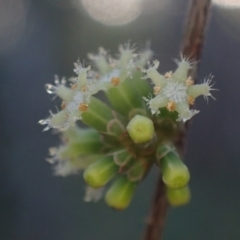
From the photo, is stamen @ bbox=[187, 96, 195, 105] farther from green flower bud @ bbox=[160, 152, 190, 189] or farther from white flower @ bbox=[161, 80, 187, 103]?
green flower bud @ bbox=[160, 152, 190, 189]

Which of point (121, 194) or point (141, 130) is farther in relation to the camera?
point (121, 194)

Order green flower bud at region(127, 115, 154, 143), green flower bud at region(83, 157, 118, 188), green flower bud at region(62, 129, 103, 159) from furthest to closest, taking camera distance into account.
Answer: green flower bud at region(62, 129, 103, 159) → green flower bud at region(83, 157, 118, 188) → green flower bud at region(127, 115, 154, 143)

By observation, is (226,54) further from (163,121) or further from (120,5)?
(163,121)

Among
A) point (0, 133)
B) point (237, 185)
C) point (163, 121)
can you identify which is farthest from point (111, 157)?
point (0, 133)

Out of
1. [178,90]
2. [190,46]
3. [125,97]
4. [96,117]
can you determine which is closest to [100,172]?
[96,117]

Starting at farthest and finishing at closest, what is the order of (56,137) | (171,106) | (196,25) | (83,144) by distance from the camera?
(56,137) → (83,144) → (171,106) → (196,25)

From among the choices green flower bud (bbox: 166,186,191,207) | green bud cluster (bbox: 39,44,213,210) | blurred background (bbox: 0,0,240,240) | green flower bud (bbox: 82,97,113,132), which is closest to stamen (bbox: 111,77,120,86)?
green bud cluster (bbox: 39,44,213,210)

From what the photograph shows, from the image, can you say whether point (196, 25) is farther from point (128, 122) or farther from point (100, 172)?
point (100, 172)
